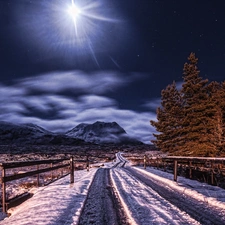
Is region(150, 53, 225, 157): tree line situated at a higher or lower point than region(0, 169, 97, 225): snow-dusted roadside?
higher

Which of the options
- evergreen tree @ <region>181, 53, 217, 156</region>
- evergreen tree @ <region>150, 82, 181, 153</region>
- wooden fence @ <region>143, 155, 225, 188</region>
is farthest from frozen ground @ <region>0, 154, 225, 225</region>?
evergreen tree @ <region>150, 82, 181, 153</region>

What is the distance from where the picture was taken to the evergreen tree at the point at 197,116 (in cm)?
2862

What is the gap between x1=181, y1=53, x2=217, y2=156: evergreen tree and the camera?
28622mm

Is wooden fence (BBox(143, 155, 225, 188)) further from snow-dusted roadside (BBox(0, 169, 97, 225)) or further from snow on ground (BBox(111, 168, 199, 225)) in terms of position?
snow-dusted roadside (BBox(0, 169, 97, 225))

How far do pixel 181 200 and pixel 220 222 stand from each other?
2.36 meters

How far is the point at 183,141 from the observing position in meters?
33.9

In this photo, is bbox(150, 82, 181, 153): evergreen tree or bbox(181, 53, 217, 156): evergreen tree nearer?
bbox(181, 53, 217, 156): evergreen tree

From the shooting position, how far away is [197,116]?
97.9ft

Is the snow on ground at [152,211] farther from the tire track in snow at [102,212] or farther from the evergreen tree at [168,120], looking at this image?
the evergreen tree at [168,120]

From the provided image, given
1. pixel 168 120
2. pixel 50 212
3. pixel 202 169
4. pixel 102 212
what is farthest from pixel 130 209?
pixel 168 120

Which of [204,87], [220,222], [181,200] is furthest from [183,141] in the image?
[220,222]

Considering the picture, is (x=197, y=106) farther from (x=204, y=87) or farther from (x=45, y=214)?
(x=45, y=214)

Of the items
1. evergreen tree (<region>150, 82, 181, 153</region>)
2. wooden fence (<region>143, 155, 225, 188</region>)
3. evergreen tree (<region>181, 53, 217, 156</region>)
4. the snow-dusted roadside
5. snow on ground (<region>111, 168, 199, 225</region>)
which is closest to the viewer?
the snow-dusted roadside

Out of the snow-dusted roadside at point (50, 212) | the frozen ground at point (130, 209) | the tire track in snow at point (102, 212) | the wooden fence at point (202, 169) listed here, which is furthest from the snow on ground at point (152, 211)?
the wooden fence at point (202, 169)
